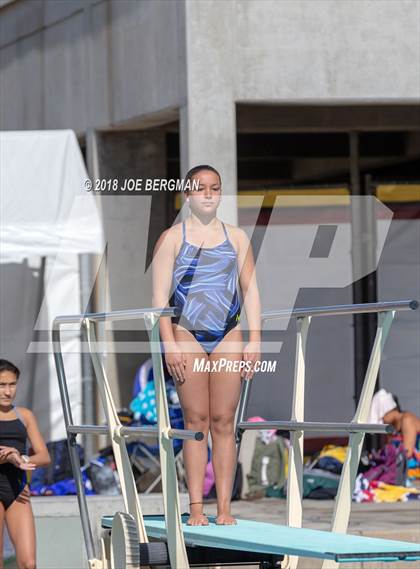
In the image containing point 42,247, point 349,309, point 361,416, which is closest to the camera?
point 361,416

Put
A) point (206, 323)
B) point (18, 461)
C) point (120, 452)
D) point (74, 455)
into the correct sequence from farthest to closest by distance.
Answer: point (18, 461)
point (74, 455)
point (120, 452)
point (206, 323)

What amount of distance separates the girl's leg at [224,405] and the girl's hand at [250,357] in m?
0.03

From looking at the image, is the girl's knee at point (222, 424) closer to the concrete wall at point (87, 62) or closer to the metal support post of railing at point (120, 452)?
the metal support post of railing at point (120, 452)

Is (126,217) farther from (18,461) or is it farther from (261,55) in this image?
(18,461)

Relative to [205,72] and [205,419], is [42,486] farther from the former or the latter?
[205,419]

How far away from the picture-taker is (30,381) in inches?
515

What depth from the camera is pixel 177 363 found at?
226 inches

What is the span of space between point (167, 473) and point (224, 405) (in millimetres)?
511

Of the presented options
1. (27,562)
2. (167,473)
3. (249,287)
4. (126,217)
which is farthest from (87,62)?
(167,473)

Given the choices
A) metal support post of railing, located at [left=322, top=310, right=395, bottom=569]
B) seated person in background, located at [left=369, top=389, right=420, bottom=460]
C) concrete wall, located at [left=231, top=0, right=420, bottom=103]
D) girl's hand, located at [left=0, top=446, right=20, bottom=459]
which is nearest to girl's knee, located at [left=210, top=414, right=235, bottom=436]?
metal support post of railing, located at [left=322, top=310, right=395, bottom=569]

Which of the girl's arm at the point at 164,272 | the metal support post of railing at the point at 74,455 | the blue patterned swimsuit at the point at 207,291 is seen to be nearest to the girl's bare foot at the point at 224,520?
the blue patterned swimsuit at the point at 207,291

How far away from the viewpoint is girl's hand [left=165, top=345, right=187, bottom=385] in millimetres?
5730

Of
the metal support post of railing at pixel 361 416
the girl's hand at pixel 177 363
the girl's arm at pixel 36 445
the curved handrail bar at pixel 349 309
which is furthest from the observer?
the girl's arm at pixel 36 445

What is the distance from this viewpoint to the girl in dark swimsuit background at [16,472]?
8.30 meters
